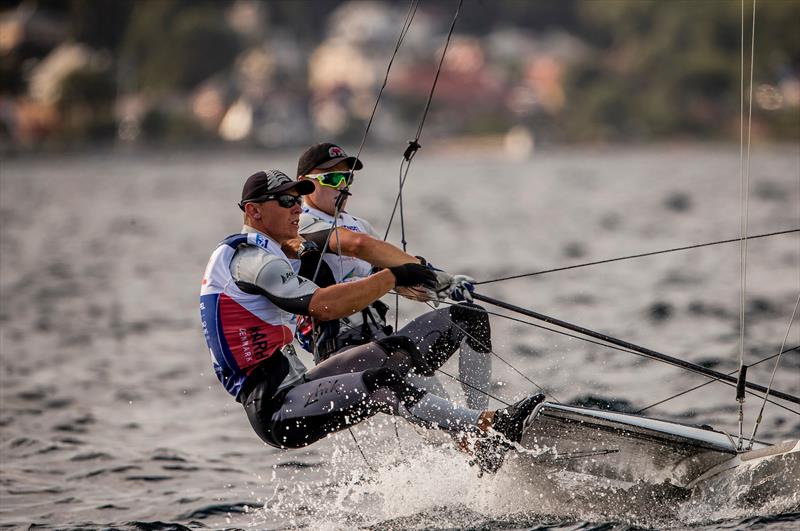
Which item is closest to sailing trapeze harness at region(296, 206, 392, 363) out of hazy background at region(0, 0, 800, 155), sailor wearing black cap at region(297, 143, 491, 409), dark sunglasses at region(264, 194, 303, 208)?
sailor wearing black cap at region(297, 143, 491, 409)

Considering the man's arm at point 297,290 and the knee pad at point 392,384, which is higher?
the man's arm at point 297,290

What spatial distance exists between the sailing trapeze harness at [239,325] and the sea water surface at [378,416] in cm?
91

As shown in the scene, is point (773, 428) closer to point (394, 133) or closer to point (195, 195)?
point (195, 195)

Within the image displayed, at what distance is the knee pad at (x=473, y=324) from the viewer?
20.7 feet

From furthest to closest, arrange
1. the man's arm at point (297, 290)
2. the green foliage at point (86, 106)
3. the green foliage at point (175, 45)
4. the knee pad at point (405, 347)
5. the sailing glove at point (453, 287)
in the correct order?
1. the green foliage at point (175, 45)
2. the green foliage at point (86, 106)
3. the knee pad at point (405, 347)
4. the sailing glove at point (453, 287)
5. the man's arm at point (297, 290)

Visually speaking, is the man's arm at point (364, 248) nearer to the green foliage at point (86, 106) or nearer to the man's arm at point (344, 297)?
the man's arm at point (344, 297)

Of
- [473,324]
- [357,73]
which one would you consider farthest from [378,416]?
[357,73]

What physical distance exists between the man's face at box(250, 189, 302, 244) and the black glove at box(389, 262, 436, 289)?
538 millimetres

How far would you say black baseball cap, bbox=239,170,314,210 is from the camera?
5.71 m

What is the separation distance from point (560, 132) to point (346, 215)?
100300 mm

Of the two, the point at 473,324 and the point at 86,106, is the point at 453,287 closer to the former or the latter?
the point at 473,324

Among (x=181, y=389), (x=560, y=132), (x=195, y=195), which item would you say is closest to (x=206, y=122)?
(x=560, y=132)

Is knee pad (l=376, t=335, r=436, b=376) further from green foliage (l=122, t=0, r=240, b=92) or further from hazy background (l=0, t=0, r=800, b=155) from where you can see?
green foliage (l=122, t=0, r=240, b=92)

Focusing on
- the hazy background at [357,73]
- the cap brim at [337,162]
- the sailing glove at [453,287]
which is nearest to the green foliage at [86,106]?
the hazy background at [357,73]
